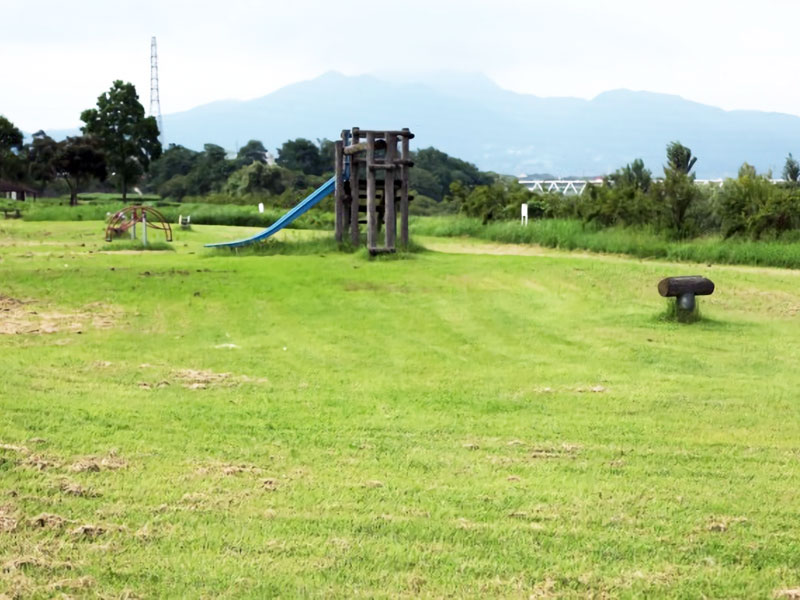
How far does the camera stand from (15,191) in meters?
55.1

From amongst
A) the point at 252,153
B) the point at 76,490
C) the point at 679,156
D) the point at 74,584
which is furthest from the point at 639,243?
the point at 252,153

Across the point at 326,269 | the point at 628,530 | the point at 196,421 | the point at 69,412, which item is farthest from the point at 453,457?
the point at 326,269

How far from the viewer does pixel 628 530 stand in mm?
3879

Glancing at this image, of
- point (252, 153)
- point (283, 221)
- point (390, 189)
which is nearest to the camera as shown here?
point (390, 189)

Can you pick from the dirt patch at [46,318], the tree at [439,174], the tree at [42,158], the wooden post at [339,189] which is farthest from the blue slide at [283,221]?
the tree at [439,174]

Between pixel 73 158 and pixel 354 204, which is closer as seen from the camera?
pixel 354 204

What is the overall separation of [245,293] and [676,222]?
948cm

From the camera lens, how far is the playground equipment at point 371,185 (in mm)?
16547

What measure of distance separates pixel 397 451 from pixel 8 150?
196ft

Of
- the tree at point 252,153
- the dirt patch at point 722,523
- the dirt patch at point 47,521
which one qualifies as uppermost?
the tree at point 252,153

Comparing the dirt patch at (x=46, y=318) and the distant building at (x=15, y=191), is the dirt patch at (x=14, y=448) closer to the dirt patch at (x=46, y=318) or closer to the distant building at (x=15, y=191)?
the dirt patch at (x=46, y=318)

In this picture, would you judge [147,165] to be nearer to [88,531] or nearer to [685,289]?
[685,289]

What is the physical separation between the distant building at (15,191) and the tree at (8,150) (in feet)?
2.38

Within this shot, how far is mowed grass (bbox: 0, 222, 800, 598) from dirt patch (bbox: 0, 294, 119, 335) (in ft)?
0.19
